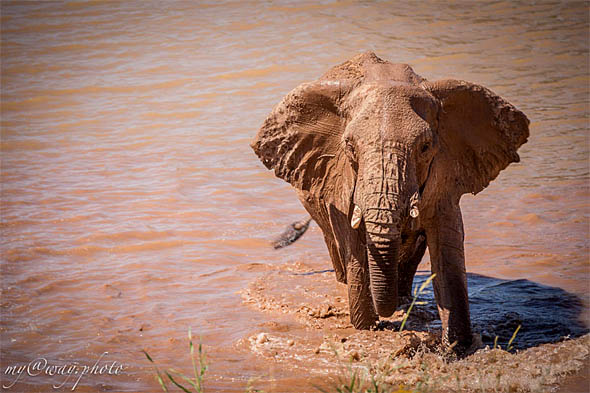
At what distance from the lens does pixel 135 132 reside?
12961 mm

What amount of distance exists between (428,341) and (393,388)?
71 cm

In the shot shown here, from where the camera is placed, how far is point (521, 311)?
233 inches

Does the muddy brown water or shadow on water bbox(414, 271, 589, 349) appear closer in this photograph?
shadow on water bbox(414, 271, 589, 349)

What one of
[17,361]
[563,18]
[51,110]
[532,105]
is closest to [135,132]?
[51,110]

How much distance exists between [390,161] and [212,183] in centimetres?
597

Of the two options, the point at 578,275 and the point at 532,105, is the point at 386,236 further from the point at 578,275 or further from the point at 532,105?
the point at 532,105

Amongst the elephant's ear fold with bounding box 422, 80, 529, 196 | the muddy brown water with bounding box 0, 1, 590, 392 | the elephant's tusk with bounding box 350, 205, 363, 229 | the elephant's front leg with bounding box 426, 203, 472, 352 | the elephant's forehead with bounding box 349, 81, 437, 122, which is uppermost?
the elephant's forehead with bounding box 349, 81, 437, 122

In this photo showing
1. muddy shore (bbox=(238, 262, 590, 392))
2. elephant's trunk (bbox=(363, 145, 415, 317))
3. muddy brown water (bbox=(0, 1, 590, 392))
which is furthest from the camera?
muddy brown water (bbox=(0, 1, 590, 392))

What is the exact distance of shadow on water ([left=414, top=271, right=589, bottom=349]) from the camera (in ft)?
17.9

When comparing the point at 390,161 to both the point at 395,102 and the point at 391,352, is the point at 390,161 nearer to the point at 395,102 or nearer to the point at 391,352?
the point at 395,102

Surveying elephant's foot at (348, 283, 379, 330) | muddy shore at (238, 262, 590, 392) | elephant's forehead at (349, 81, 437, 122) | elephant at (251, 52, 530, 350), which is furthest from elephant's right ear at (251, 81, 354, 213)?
muddy shore at (238, 262, 590, 392)

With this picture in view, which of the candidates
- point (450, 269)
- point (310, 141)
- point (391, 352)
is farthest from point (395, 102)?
point (391, 352)

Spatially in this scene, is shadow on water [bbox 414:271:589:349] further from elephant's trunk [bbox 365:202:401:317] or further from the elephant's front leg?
elephant's trunk [bbox 365:202:401:317]

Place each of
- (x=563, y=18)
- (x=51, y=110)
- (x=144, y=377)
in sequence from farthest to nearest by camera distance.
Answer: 1. (x=563, y=18)
2. (x=51, y=110)
3. (x=144, y=377)
